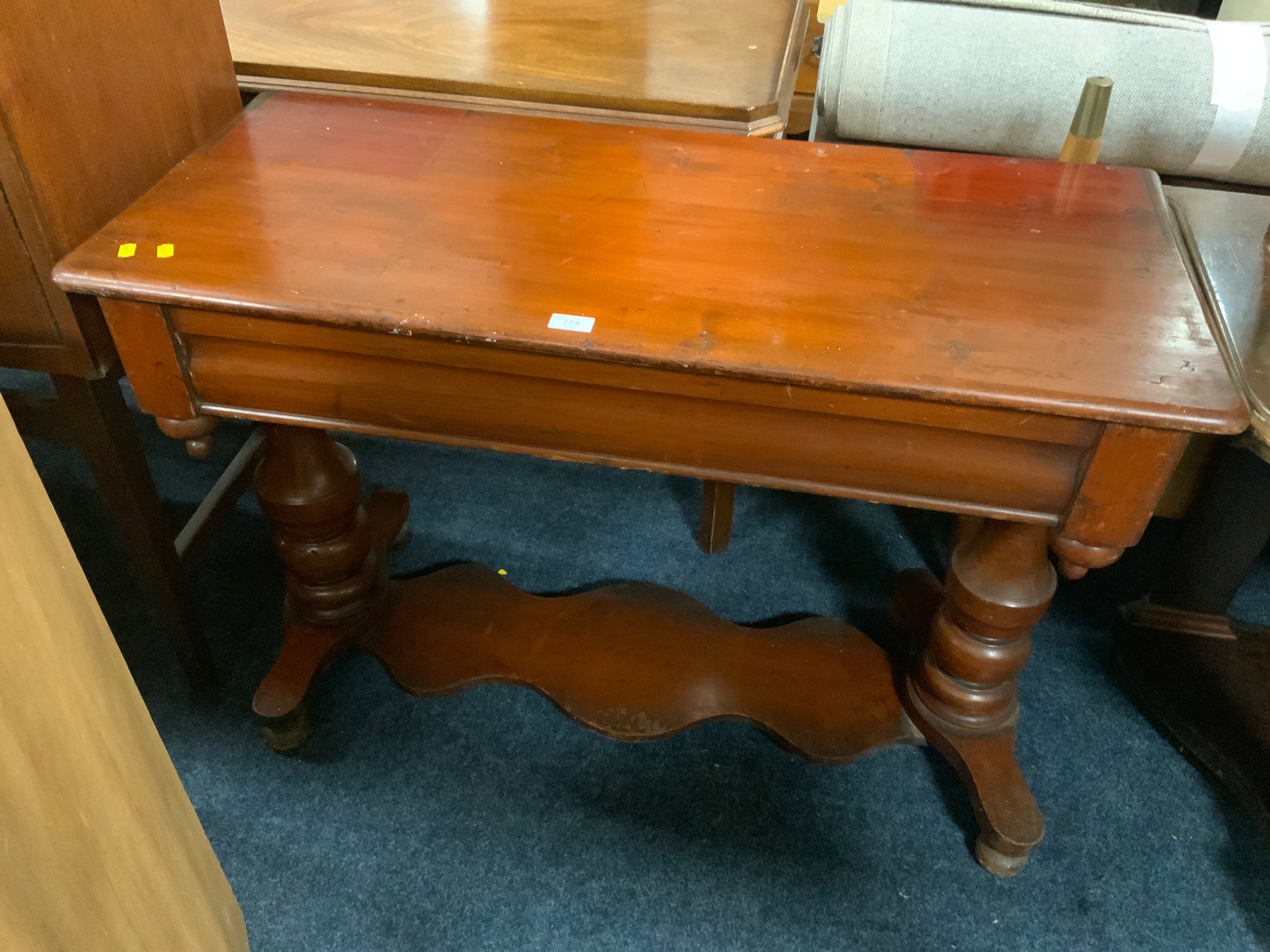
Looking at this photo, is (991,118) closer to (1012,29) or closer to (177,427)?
(1012,29)

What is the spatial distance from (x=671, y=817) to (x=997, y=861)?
40 centimetres

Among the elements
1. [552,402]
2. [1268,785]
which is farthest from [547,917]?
[1268,785]

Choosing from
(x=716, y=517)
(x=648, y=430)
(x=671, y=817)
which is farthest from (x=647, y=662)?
(x=648, y=430)

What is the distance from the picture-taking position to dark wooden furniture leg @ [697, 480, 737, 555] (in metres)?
1.48

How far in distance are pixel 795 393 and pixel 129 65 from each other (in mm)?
729

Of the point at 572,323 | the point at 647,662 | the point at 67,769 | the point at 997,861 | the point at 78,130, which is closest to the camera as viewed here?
the point at 67,769

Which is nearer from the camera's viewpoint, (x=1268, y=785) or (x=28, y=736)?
(x=28, y=736)

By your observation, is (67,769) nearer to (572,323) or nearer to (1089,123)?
(572,323)

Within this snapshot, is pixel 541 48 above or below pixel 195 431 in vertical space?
above

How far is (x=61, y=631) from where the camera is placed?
1.59 ft

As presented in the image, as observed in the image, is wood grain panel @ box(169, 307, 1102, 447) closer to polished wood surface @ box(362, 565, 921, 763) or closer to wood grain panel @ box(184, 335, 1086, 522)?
wood grain panel @ box(184, 335, 1086, 522)

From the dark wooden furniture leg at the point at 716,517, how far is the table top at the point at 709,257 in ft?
1.89

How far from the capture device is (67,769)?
481 millimetres

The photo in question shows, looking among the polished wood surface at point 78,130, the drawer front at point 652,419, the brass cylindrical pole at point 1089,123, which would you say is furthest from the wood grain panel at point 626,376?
the brass cylindrical pole at point 1089,123
